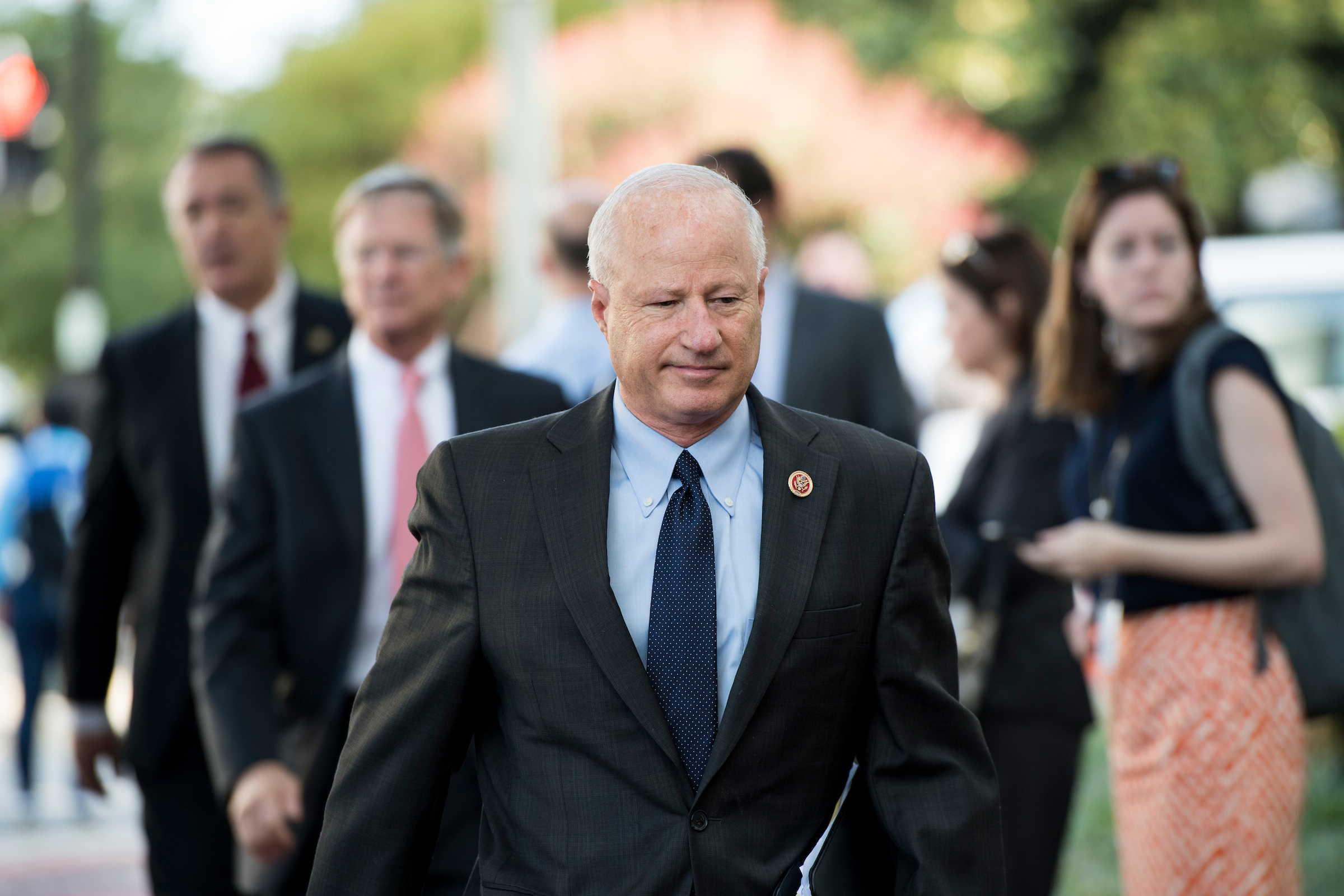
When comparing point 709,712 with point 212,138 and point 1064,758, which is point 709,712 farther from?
point 212,138

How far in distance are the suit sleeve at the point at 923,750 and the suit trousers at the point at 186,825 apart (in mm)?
2713

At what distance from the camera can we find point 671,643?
257cm

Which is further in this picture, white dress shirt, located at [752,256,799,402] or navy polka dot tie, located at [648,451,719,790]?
white dress shirt, located at [752,256,799,402]

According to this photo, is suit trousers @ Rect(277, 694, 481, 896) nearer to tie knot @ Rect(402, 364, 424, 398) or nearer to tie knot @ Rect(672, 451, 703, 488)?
tie knot @ Rect(402, 364, 424, 398)

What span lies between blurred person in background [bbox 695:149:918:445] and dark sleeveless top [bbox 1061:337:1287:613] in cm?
102

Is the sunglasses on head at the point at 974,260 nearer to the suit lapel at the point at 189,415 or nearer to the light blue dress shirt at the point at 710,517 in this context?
the suit lapel at the point at 189,415

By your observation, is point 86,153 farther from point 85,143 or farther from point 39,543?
point 39,543

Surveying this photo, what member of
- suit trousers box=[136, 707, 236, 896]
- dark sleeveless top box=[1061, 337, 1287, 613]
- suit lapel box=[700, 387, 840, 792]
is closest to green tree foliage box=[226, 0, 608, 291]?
suit trousers box=[136, 707, 236, 896]

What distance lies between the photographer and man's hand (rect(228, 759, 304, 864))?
151 inches

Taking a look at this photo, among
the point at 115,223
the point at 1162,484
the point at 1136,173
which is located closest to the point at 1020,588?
the point at 1162,484

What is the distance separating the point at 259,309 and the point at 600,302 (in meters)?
2.76

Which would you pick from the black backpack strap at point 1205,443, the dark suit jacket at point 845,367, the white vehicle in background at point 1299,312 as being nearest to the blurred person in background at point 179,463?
the dark suit jacket at point 845,367

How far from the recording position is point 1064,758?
488 centimetres

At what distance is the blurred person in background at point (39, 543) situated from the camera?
10.6 m
